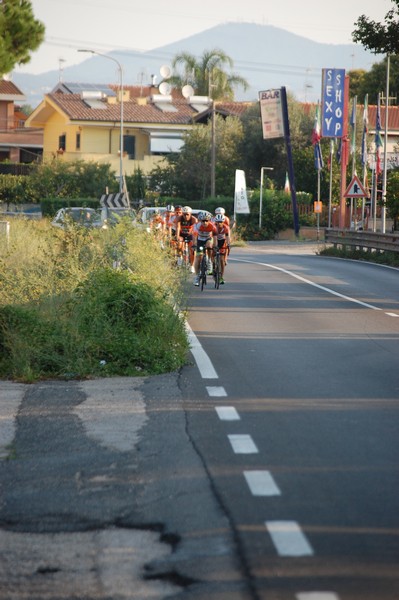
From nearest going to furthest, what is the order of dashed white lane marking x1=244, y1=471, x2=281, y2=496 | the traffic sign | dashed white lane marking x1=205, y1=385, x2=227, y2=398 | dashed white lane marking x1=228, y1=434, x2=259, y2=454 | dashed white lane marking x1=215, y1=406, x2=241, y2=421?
dashed white lane marking x1=244, y1=471, x2=281, y2=496 < dashed white lane marking x1=228, y1=434, x2=259, y2=454 < dashed white lane marking x1=215, y1=406, x2=241, y2=421 < dashed white lane marking x1=205, y1=385, x2=227, y2=398 < the traffic sign

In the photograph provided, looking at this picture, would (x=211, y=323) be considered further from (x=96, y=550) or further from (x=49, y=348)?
(x=96, y=550)

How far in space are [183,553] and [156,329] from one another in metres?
7.94

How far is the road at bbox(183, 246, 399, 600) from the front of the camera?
5648 mm

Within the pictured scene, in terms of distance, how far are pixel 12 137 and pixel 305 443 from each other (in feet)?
279

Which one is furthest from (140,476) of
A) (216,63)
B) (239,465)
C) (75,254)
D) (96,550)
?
(216,63)

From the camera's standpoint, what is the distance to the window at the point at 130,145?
84.9 meters

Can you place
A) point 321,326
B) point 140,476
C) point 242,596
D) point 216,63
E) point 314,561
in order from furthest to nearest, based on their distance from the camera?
point 216,63, point 321,326, point 140,476, point 314,561, point 242,596

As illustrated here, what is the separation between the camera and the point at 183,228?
93.6 feet

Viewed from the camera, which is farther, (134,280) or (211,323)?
(211,323)

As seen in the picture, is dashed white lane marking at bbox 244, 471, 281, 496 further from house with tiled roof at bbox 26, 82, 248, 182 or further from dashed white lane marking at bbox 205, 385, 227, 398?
house with tiled roof at bbox 26, 82, 248, 182

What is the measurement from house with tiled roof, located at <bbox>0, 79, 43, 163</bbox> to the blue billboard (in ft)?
139

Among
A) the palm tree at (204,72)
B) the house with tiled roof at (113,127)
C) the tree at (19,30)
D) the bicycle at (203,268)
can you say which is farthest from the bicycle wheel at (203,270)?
the palm tree at (204,72)

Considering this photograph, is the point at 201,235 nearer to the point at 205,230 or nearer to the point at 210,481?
the point at 205,230

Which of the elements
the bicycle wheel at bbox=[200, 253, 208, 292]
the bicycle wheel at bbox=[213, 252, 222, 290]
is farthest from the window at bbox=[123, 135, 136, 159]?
the bicycle wheel at bbox=[200, 253, 208, 292]
